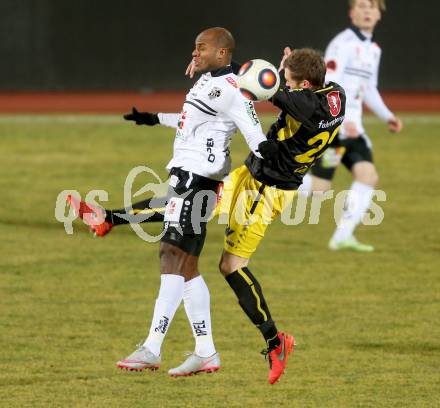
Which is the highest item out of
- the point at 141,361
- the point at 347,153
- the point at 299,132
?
the point at 299,132

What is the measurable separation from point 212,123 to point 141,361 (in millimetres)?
1522

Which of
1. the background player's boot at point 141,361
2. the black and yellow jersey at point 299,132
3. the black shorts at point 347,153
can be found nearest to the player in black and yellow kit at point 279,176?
the black and yellow jersey at point 299,132

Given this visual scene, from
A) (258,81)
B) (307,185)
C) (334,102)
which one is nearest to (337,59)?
(307,185)

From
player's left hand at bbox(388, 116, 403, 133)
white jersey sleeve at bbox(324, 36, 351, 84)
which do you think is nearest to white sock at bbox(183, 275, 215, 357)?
white jersey sleeve at bbox(324, 36, 351, 84)

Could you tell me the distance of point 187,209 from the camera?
7.27 meters

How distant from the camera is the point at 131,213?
782 centimetres

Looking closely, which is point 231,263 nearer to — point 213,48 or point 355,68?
point 213,48

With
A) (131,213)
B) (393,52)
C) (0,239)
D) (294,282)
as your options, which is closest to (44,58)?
(393,52)

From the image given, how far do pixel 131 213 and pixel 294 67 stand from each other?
1484mm

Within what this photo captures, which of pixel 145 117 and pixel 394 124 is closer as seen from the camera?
pixel 145 117

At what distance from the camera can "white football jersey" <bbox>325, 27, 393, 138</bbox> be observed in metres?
12.0

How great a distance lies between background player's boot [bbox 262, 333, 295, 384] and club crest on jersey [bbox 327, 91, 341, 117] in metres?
1.47

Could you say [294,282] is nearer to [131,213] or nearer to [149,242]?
[149,242]

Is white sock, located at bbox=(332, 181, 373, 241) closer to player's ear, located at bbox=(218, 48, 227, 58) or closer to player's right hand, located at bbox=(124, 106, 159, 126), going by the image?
player's right hand, located at bbox=(124, 106, 159, 126)
